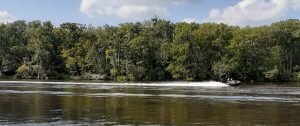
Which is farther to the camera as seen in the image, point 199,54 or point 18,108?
point 199,54

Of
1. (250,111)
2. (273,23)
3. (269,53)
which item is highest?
(273,23)

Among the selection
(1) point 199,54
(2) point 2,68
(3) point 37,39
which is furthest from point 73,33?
(1) point 199,54

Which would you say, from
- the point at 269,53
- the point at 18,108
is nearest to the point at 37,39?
the point at 269,53

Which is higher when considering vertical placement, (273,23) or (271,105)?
(273,23)

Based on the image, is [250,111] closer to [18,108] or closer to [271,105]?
[271,105]

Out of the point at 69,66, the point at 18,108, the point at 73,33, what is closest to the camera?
the point at 18,108

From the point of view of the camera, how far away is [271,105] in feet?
172

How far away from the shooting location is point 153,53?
147500 millimetres

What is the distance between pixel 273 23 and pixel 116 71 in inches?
2117

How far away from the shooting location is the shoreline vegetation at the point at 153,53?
453ft

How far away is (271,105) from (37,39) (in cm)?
11480

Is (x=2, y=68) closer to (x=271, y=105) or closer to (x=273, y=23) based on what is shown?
(x=273, y=23)

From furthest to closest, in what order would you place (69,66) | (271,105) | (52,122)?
(69,66) < (271,105) < (52,122)

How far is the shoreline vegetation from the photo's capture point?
138000 millimetres
